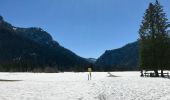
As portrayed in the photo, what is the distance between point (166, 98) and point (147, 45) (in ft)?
127

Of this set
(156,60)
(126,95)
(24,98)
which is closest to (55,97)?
(24,98)

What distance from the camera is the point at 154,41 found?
60.7 metres

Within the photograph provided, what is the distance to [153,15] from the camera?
6234cm

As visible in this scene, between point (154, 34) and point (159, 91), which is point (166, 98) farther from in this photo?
point (154, 34)

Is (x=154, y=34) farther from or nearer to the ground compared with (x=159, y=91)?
farther from the ground

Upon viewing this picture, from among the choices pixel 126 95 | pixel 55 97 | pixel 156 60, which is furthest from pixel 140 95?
pixel 156 60

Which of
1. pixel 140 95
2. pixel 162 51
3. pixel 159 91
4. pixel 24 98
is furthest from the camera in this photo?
pixel 162 51

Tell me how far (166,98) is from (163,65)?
3763cm

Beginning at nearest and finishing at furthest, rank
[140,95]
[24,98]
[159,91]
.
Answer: [24,98] → [140,95] → [159,91]

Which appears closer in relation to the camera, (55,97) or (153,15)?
(55,97)

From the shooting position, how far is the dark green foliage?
197 ft

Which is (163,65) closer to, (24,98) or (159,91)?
(159,91)

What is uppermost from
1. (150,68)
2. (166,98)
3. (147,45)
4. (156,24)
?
(156,24)

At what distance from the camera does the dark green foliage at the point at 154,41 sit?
6016cm
